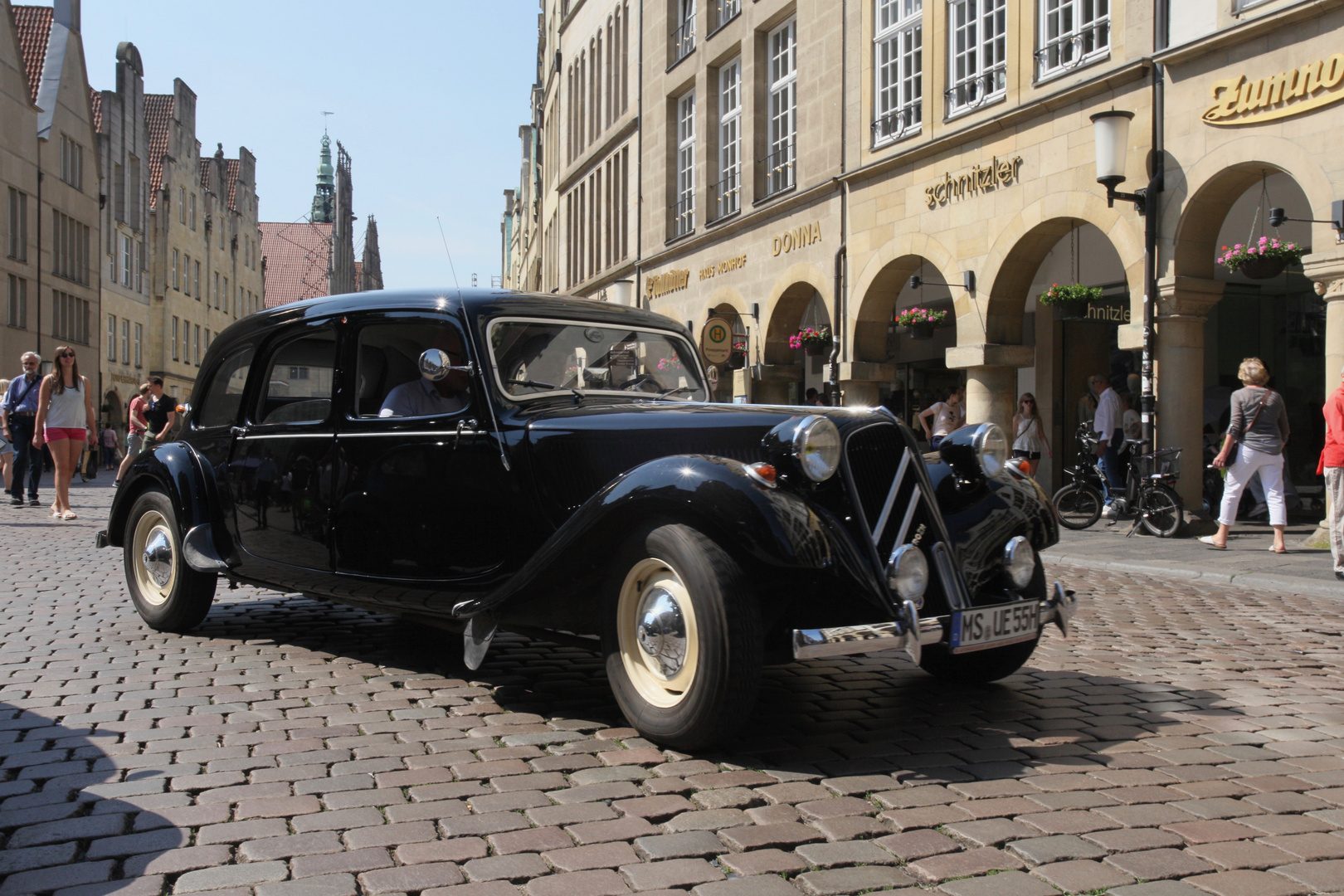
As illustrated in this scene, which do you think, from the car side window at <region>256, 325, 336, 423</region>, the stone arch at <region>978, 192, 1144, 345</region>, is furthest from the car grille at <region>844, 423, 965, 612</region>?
the stone arch at <region>978, 192, 1144, 345</region>

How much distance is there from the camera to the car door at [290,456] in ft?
17.7

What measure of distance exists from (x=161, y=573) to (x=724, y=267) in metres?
18.2

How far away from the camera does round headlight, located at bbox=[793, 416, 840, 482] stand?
396cm

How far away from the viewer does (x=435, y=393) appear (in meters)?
5.09

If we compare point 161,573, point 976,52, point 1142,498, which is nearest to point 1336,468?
point 1142,498

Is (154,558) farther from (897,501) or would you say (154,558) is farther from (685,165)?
(685,165)

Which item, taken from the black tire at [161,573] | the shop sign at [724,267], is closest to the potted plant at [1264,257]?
the black tire at [161,573]

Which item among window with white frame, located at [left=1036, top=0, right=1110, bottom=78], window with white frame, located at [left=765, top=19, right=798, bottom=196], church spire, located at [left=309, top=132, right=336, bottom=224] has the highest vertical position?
church spire, located at [left=309, top=132, right=336, bottom=224]

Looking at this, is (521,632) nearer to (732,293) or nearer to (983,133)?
(983,133)

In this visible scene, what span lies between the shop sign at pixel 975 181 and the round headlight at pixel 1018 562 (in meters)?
11.4

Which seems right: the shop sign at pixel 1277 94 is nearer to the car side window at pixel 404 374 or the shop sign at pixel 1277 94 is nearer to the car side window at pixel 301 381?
the car side window at pixel 404 374

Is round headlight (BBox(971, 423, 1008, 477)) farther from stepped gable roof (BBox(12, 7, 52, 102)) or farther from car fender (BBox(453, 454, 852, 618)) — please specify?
stepped gable roof (BBox(12, 7, 52, 102))

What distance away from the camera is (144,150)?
4734 centimetres

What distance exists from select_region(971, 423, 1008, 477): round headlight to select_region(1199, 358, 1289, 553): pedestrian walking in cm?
664
